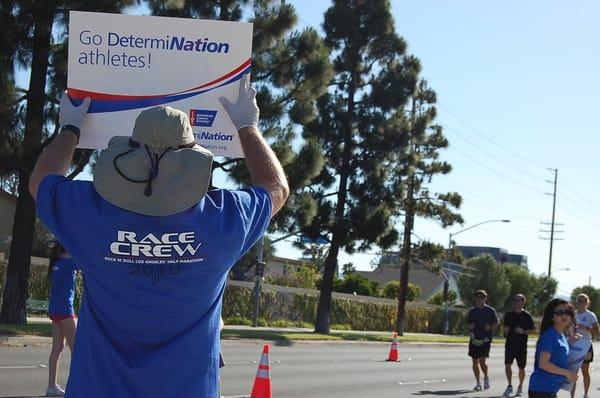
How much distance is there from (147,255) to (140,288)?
11cm

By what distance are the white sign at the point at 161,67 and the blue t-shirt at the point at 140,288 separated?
1.45m

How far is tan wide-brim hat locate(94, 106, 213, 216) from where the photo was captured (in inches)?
107

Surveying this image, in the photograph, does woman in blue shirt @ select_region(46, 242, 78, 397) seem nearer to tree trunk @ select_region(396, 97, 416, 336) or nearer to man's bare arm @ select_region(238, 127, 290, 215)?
man's bare arm @ select_region(238, 127, 290, 215)

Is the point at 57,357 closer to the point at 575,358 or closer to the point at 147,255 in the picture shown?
the point at 575,358

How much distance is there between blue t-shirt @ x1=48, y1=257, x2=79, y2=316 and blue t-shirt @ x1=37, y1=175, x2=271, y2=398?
26.3 feet

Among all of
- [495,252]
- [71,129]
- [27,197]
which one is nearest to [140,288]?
[71,129]

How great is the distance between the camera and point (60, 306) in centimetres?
1060

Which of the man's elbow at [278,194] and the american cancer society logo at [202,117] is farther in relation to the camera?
the american cancer society logo at [202,117]

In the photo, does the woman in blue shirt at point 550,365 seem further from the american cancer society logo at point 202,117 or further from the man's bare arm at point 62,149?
the man's bare arm at point 62,149

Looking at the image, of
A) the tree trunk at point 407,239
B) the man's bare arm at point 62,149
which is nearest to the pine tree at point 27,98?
the man's bare arm at point 62,149

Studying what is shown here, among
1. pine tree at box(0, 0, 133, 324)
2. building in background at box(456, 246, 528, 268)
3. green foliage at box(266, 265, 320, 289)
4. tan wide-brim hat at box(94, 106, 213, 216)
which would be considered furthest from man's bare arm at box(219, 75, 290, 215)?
building in background at box(456, 246, 528, 268)

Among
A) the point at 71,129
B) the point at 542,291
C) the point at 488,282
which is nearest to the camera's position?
the point at 71,129

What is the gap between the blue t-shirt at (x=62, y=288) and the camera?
10.6 m

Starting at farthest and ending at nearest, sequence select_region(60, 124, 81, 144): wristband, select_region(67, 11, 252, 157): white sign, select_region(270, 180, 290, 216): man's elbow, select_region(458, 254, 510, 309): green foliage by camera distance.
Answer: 1. select_region(458, 254, 510, 309): green foliage
2. select_region(67, 11, 252, 157): white sign
3. select_region(60, 124, 81, 144): wristband
4. select_region(270, 180, 290, 216): man's elbow
